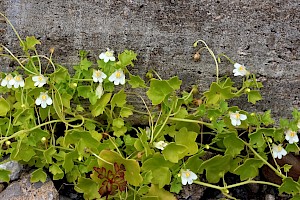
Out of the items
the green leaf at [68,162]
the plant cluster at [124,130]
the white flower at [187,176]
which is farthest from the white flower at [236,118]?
the green leaf at [68,162]

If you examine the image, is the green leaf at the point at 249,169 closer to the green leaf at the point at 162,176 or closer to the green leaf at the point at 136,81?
the green leaf at the point at 162,176

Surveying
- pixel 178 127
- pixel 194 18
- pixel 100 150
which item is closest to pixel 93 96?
pixel 100 150

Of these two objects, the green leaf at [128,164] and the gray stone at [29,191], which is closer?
the green leaf at [128,164]

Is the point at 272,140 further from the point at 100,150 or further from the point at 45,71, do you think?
the point at 45,71

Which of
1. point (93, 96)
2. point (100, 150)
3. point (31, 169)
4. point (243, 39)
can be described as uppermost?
point (243, 39)

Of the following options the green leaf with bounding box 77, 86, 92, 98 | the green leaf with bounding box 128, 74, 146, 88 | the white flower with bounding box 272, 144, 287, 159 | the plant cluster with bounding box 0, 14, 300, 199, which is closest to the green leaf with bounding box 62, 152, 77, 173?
the plant cluster with bounding box 0, 14, 300, 199

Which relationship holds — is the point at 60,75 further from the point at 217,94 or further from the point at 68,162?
the point at 217,94
